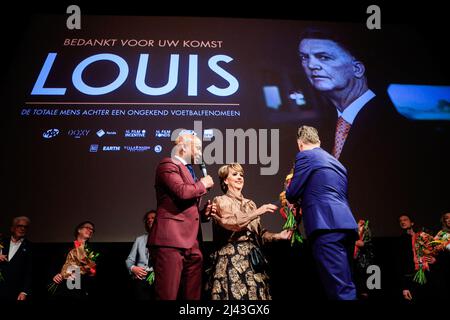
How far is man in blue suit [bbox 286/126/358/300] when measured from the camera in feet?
8.05

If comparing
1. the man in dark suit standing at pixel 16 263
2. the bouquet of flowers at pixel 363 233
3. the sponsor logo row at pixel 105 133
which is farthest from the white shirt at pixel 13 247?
the bouquet of flowers at pixel 363 233

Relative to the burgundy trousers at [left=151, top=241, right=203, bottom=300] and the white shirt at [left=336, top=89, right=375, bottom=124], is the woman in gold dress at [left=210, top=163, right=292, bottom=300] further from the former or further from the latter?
the white shirt at [left=336, top=89, right=375, bottom=124]

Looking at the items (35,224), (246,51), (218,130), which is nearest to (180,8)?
(246,51)

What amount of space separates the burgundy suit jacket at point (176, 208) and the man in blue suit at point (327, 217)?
613 mm

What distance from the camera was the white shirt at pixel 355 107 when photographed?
4582 millimetres

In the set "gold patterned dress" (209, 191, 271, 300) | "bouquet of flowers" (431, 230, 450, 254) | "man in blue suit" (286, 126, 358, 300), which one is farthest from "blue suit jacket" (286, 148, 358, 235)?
"bouquet of flowers" (431, 230, 450, 254)

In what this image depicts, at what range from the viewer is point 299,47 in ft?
16.3

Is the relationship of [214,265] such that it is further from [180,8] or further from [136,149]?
[180,8]

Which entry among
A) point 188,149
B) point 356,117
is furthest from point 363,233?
point 188,149

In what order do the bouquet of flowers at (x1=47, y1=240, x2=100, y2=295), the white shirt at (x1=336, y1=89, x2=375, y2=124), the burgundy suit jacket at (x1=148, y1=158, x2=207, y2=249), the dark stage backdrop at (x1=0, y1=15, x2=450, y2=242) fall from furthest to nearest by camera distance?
the white shirt at (x1=336, y1=89, x2=375, y2=124) → the dark stage backdrop at (x1=0, y1=15, x2=450, y2=242) → the bouquet of flowers at (x1=47, y1=240, x2=100, y2=295) → the burgundy suit jacket at (x1=148, y1=158, x2=207, y2=249)

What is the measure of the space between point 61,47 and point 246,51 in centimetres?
208

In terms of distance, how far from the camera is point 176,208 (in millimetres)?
2676

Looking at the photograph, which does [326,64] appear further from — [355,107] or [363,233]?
[363,233]

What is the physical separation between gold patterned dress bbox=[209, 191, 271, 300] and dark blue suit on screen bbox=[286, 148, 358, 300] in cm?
43
